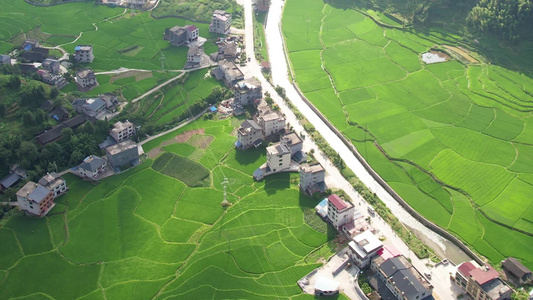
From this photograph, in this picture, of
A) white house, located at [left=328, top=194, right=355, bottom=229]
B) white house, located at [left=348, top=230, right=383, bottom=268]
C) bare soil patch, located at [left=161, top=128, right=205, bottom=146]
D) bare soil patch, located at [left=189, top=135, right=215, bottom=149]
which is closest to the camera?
white house, located at [left=348, top=230, right=383, bottom=268]

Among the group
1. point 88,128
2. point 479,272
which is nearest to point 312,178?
point 479,272

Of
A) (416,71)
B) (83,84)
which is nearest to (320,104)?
(416,71)

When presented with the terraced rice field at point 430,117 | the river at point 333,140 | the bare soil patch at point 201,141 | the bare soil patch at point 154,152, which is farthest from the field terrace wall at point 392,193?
the bare soil patch at point 154,152

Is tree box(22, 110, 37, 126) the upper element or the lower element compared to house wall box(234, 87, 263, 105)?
lower

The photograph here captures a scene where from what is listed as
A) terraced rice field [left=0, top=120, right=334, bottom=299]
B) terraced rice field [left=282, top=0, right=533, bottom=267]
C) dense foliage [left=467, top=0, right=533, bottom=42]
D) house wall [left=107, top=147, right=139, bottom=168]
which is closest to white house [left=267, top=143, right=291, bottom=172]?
terraced rice field [left=0, top=120, right=334, bottom=299]

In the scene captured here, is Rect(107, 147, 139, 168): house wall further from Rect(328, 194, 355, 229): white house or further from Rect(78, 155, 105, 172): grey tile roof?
Rect(328, 194, 355, 229): white house

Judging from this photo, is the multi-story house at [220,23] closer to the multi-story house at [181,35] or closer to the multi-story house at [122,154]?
the multi-story house at [181,35]

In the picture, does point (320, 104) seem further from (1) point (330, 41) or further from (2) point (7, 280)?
(2) point (7, 280)

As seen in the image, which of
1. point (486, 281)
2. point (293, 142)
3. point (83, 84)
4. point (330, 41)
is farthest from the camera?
point (330, 41)
